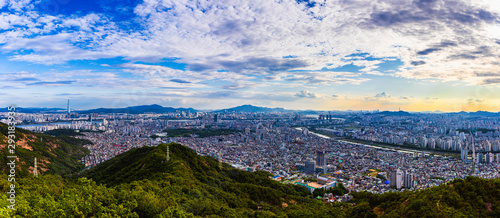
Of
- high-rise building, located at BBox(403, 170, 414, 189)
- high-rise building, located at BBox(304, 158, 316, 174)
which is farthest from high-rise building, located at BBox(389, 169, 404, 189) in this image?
high-rise building, located at BBox(304, 158, 316, 174)

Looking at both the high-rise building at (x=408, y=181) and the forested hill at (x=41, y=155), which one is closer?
the forested hill at (x=41, y=155)

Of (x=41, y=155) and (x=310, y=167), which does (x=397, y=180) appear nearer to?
(x=310, y=167)

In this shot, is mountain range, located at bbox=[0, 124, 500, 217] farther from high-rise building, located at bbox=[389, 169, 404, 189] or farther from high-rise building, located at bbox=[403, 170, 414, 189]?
high-rise building, located at bbox=[403, 170, 414, 189]

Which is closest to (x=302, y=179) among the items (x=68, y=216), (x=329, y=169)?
(x=329, y=169)

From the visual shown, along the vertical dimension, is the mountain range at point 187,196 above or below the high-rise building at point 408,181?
above

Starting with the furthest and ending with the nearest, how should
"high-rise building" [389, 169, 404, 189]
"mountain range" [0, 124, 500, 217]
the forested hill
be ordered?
"high-rise building" [389, 169, 404, 189], the forested hill, "mountain range" [0, 124, 500, 217]

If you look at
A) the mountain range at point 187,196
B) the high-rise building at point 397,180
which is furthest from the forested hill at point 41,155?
the high-rise building at point 397,180

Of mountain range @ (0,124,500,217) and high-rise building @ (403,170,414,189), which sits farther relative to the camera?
high-rise building @ (403,170,414,189)

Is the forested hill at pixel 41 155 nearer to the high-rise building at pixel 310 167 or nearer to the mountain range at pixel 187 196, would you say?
the mountain range at pixel 187 196
